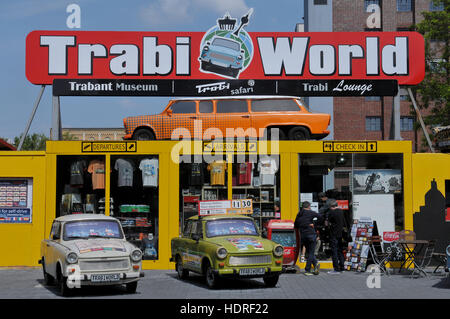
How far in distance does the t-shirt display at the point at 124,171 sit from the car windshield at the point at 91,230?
4215 millimetres

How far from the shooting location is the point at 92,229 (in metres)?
13.1

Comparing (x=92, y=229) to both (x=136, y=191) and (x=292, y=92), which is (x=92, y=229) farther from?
(x=292, y=92)

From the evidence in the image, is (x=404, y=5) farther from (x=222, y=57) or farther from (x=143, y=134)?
(x=143, y=134)

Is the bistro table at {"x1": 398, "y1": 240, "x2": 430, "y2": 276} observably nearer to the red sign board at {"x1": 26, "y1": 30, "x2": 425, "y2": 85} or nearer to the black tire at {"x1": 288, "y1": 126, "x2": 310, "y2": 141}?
the black tire at {"x1": 288, "y1": 126, "x2": 310, "y2": 141}

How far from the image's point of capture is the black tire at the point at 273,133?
1870 cm

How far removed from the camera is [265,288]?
12.7 m

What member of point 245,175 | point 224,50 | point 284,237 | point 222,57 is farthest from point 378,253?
point 224,50

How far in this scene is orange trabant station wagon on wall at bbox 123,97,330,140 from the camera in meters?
18.8

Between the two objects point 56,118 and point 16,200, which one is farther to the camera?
point 56,118

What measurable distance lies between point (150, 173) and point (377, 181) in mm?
6448

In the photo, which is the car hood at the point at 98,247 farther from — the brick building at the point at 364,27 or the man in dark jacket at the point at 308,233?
the brick building at the point at 364,27

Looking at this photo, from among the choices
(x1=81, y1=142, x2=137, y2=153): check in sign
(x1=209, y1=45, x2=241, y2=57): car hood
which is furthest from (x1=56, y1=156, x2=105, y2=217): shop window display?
(x1=209, y1=45, x2=241, y2=57): car hood

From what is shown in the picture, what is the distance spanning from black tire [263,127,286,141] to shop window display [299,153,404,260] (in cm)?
139
